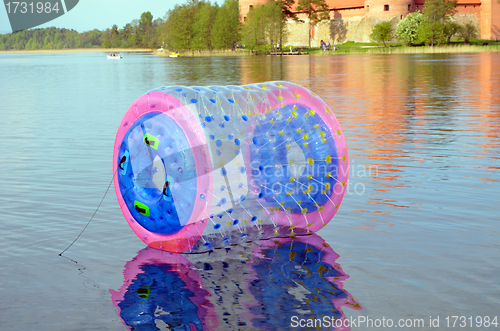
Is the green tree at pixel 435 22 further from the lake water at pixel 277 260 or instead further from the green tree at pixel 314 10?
the lake water at pixel 277 260

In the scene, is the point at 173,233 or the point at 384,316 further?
the point at 173,233

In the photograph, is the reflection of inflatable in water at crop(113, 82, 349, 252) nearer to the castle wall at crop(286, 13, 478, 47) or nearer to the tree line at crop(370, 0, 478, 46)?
the tree line at crop(370, 0, 478, 46)

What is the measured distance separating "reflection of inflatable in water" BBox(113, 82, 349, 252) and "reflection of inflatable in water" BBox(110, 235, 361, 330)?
19 cm

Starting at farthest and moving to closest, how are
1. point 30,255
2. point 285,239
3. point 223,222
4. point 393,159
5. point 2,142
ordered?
point 2,142, point 393,159, point 285,239, point 30,255, point 223,222

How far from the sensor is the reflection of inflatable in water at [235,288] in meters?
3.78

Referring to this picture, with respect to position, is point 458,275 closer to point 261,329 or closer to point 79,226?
point 261,329

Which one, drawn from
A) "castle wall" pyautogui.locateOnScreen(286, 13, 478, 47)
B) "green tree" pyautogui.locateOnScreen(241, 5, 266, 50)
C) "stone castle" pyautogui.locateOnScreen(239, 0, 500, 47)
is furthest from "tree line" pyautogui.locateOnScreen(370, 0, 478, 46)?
"green tree" pyautogui.locateOnScreen(241, 5, 266, 50)

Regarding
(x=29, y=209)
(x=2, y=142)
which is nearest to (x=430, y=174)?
(x=29, y=209)

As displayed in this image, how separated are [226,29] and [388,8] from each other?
29213mm

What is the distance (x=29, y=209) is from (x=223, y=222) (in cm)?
301

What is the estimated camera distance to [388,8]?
9556cm

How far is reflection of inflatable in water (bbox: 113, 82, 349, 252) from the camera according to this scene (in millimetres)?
4555

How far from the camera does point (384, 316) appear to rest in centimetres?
377

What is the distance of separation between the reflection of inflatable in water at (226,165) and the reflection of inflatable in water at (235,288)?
192 millimetres
